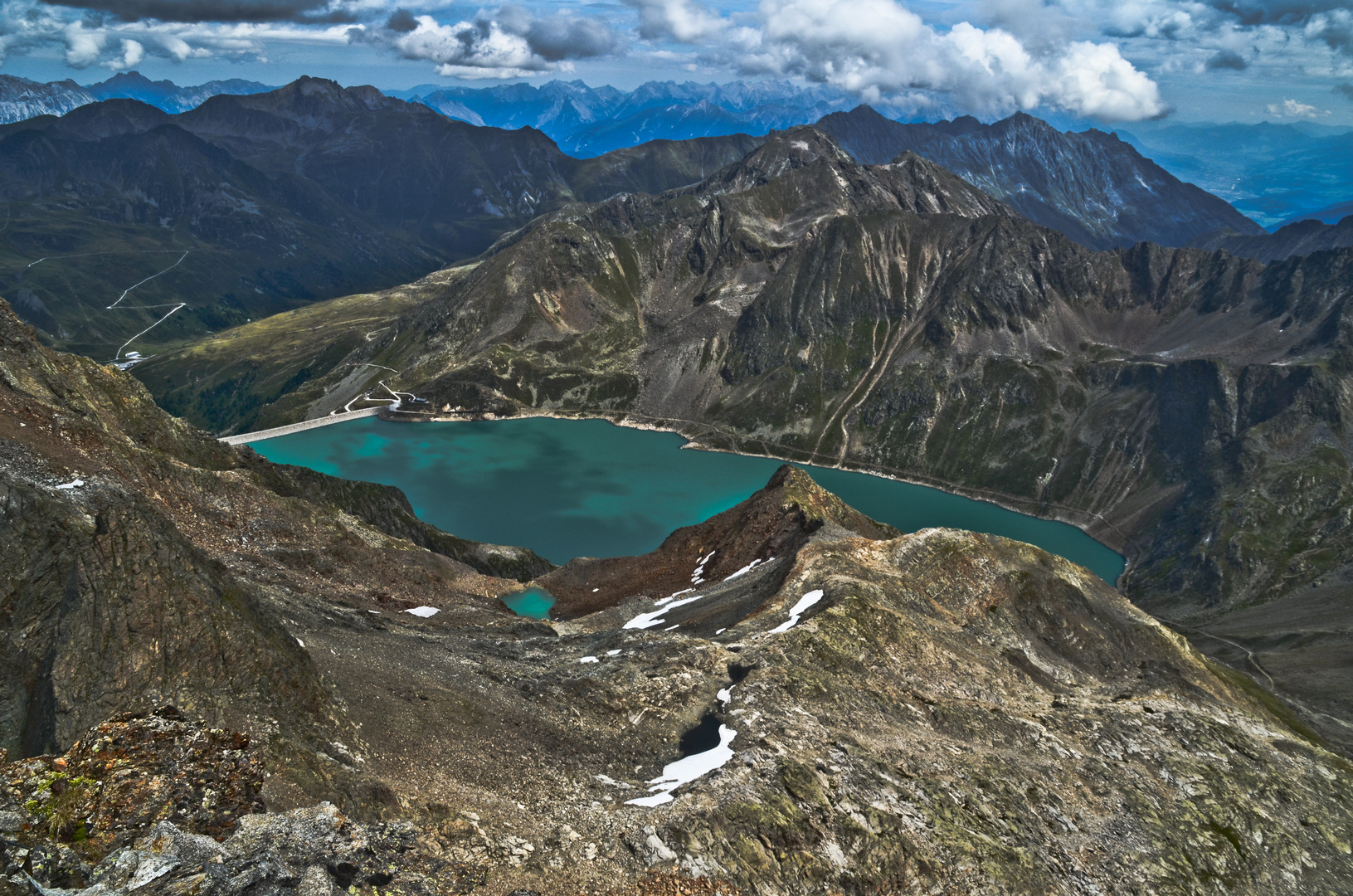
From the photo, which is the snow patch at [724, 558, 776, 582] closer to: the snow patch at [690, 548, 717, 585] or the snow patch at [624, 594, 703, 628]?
the snow patch at [690, 548, 717, 585]

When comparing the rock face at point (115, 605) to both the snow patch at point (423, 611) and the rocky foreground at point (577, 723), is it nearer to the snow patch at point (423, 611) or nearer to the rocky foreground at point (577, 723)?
the rocky foreground at point (577, 723)

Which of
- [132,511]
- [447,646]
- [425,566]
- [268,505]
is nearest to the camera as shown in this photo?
[132,511]

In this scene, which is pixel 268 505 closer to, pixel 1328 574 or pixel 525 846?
pixel 525 846

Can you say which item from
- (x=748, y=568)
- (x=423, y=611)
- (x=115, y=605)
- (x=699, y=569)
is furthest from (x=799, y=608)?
(x=115, y=605)

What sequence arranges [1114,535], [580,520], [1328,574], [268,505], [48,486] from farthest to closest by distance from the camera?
[1114,535]
[580,520]
[1328,574]
[268,505]
[48,486]

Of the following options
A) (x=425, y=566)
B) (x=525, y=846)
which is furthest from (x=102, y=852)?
(x=425, y=566)

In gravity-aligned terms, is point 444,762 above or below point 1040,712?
above
